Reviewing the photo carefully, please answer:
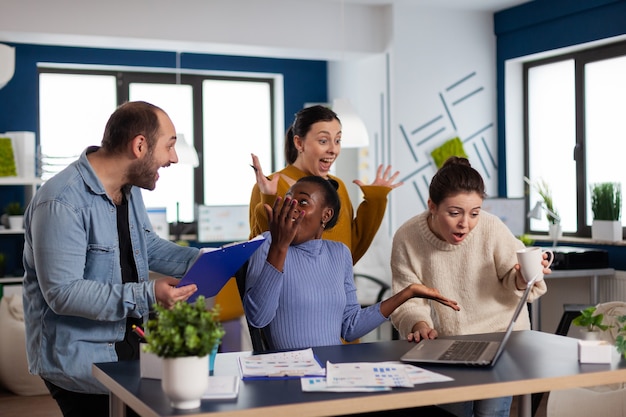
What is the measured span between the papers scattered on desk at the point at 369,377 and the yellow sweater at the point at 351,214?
3.64 feet

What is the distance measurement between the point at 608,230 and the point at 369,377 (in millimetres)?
4101

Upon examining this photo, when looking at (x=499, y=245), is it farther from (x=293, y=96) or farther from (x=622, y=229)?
(x=293, y=96)

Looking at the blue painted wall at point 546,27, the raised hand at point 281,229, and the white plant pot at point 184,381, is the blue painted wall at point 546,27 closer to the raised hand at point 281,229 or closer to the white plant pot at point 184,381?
the raised hand at point 281,229

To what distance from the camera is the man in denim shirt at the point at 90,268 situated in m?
2.18

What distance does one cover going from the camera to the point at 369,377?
6.56ft

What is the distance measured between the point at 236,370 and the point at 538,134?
17.0ft

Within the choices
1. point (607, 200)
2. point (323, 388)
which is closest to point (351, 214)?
point (323, 388)

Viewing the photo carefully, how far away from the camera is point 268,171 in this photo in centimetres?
808

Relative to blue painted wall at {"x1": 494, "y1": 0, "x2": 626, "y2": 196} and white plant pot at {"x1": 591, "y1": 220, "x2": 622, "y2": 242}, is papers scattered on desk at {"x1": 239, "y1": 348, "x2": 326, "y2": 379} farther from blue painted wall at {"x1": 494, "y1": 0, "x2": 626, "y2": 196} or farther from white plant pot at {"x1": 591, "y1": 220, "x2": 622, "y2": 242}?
blue painted wall at {"x1": 494, "y1": 0, "x2": 626, "y2": 196}

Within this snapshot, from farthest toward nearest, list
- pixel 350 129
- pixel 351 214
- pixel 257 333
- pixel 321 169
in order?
pixel 350 129, pixel 351 214, pixel 321 169, pixel 257 333

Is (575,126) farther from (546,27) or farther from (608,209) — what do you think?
(608,209)

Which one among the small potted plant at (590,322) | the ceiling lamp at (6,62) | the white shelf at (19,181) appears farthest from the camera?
the white shelf at (19,181)

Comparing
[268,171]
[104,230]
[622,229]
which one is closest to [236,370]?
[104,230]

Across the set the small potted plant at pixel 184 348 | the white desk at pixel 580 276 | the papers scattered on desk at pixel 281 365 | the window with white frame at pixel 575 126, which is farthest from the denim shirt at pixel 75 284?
the window with white frame at pixel 575 126
